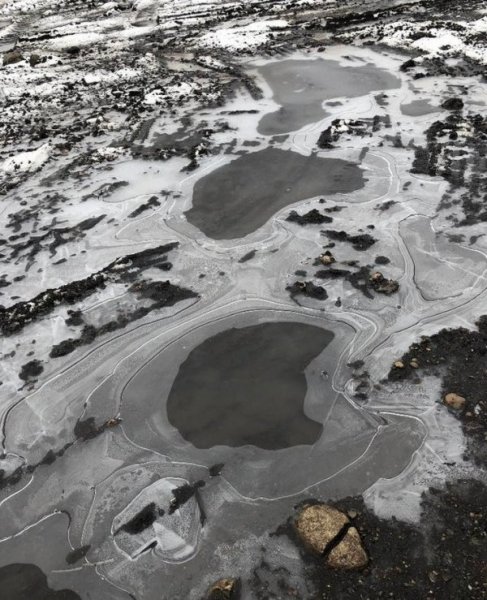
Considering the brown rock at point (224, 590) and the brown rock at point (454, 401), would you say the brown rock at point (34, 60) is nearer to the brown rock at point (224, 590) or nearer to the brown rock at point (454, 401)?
the brown rock at point (454, 401)

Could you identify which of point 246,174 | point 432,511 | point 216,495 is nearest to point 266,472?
point 216,495

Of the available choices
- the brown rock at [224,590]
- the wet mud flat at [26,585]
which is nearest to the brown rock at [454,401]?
the brown rock at [224,590]

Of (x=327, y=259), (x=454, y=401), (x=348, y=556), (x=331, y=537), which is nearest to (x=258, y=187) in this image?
(x=327, y=259)

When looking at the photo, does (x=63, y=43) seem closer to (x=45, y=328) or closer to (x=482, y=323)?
(x=45, y=328)

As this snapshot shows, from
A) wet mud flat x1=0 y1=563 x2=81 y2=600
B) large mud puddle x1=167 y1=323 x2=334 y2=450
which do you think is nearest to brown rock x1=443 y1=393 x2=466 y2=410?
large mud puddle x1=167 y1=323 x2=334 y2=450

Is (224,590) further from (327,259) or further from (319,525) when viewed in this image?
(327,259)

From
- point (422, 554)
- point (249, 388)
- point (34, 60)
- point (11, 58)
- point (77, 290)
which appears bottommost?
point (422, 554)
